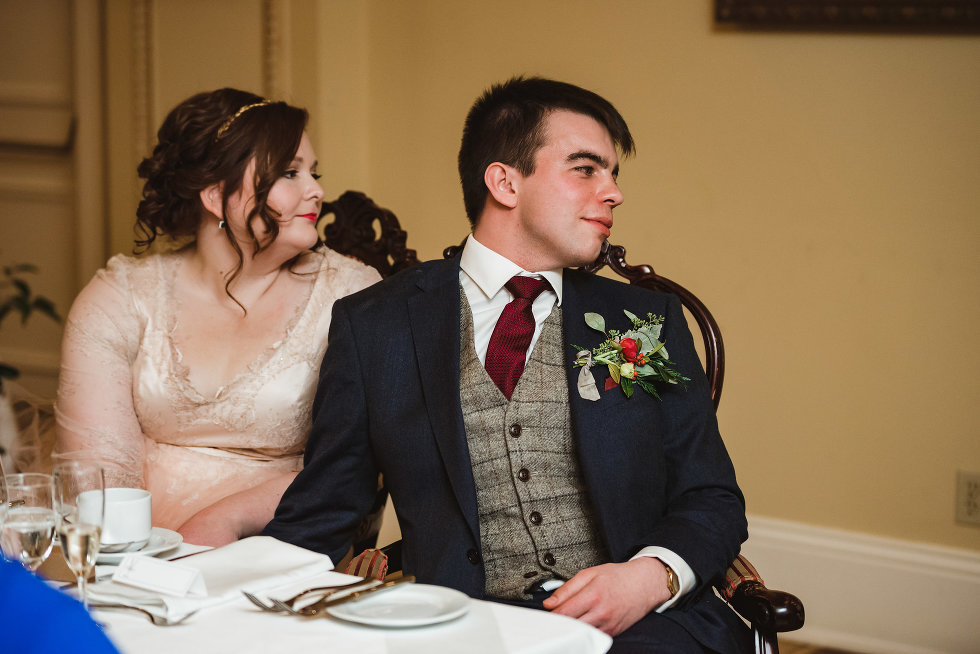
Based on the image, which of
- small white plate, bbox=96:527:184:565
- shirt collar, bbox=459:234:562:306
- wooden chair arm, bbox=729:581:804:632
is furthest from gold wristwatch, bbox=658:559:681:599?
small white plate, bbox=96:527:184:565

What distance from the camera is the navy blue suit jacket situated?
5.93 feet

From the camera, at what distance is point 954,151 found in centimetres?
295

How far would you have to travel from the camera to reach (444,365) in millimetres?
1926

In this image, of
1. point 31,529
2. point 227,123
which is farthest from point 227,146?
point 31,529

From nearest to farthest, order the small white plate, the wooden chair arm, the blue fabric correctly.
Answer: the blue fabric
the small white plate
the wooden chair arm

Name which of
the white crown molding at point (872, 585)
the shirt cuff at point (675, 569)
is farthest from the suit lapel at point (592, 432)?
the white crown molding at point (872, 585)

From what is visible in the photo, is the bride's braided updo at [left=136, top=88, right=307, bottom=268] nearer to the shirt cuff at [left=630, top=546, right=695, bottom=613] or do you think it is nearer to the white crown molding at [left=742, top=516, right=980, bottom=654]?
the shirt cuff at [left=630, top=546, right=695, bottom=613]

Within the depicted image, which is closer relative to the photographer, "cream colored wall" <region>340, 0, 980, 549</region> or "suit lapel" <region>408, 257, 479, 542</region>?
"suit lapel" <region>408, 257, 479, 542</region>

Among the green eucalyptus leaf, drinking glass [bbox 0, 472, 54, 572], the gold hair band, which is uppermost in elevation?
the gold hair band

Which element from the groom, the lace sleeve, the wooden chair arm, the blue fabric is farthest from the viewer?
the lace sleeve

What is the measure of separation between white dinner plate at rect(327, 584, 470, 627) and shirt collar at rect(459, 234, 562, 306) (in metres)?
0.95

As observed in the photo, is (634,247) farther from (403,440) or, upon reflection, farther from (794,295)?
(403,440)

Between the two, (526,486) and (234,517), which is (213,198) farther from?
(526,486)

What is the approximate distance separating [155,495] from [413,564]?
0.80 meters
